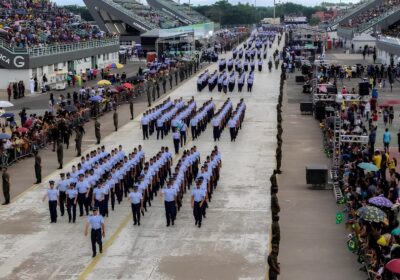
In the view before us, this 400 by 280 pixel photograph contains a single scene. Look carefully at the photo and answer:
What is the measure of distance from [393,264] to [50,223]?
943 centimetres

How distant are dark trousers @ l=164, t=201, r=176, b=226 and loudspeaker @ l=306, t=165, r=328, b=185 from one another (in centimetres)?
521

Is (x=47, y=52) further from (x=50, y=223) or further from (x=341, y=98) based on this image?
(x=50, y=223)

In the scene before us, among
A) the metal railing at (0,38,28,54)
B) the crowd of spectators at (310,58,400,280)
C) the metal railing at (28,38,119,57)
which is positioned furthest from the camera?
the metal railing at (28,38,119,57)

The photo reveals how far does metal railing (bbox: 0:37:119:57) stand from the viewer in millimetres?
45219

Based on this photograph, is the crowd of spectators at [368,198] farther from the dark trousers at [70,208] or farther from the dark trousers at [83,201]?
the dark trousers at [70,208]

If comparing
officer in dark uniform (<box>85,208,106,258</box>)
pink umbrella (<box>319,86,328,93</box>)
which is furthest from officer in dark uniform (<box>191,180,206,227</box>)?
pink umbrella (<box>319,86,328,93</box>)

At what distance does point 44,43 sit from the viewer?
51406mm

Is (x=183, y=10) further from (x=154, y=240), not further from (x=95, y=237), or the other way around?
(x=95, y=237)

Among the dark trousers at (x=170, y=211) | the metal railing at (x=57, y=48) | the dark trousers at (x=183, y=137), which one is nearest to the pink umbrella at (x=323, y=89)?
the dark trousers at (x=183, y=137)

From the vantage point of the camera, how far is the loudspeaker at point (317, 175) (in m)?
20.3

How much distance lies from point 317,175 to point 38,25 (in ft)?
144

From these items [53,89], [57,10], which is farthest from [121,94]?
[57,10]

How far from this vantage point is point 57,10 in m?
73.8

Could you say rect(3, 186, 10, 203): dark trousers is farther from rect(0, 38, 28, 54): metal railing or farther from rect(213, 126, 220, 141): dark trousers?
rect(0, 38, 28, 54): metal railing
